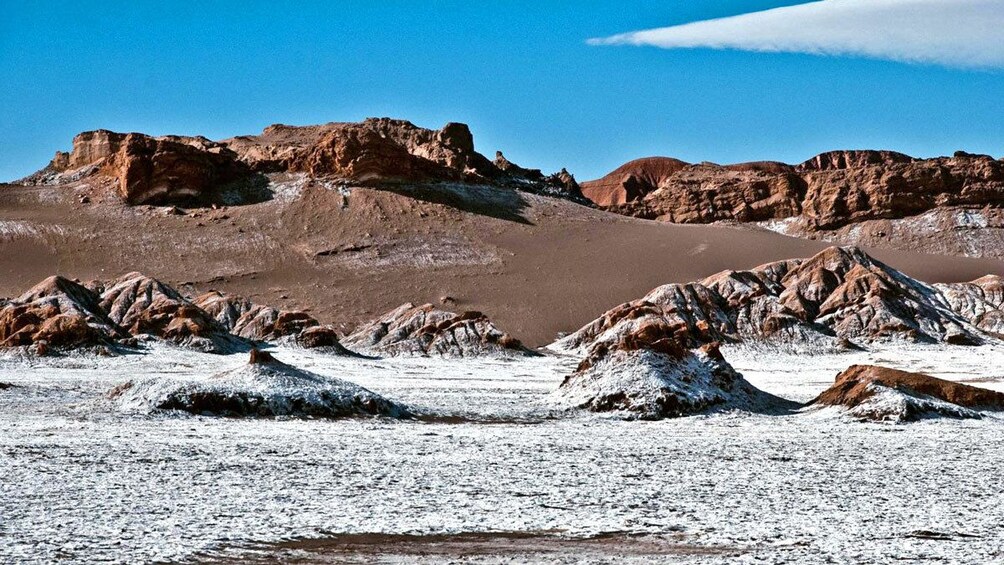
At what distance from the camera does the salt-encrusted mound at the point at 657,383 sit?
26.2m

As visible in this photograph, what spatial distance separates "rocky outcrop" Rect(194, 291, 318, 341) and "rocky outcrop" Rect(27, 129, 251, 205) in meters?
33.2

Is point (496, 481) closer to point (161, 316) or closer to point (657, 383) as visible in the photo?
point (657, 383)

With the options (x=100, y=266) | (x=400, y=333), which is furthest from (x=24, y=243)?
(x=400, y=333)

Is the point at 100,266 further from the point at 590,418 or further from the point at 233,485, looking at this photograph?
the point at 233,485

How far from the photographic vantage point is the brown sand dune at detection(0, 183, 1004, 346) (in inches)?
2913

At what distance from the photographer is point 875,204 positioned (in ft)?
406

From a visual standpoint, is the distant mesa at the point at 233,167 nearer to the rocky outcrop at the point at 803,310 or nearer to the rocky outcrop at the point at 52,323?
the rocky outcrop at the point at 803,310

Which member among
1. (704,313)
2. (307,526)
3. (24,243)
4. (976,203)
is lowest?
(307,526)

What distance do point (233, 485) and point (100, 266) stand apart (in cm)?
6867

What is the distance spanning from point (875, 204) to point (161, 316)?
88.8 m

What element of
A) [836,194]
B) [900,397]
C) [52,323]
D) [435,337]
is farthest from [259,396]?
[836,194]

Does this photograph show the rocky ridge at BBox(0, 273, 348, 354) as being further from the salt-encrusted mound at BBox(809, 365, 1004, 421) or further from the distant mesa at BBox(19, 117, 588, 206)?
the distant mesa at BBox(19, 117, 588, 206)

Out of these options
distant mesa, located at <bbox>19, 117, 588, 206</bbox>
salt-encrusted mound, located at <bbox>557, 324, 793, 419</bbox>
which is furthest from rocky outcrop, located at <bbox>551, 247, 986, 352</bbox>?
distant mesa, located at <bbox>19, 117, 588, 206</bbox>

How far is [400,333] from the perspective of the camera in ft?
181
